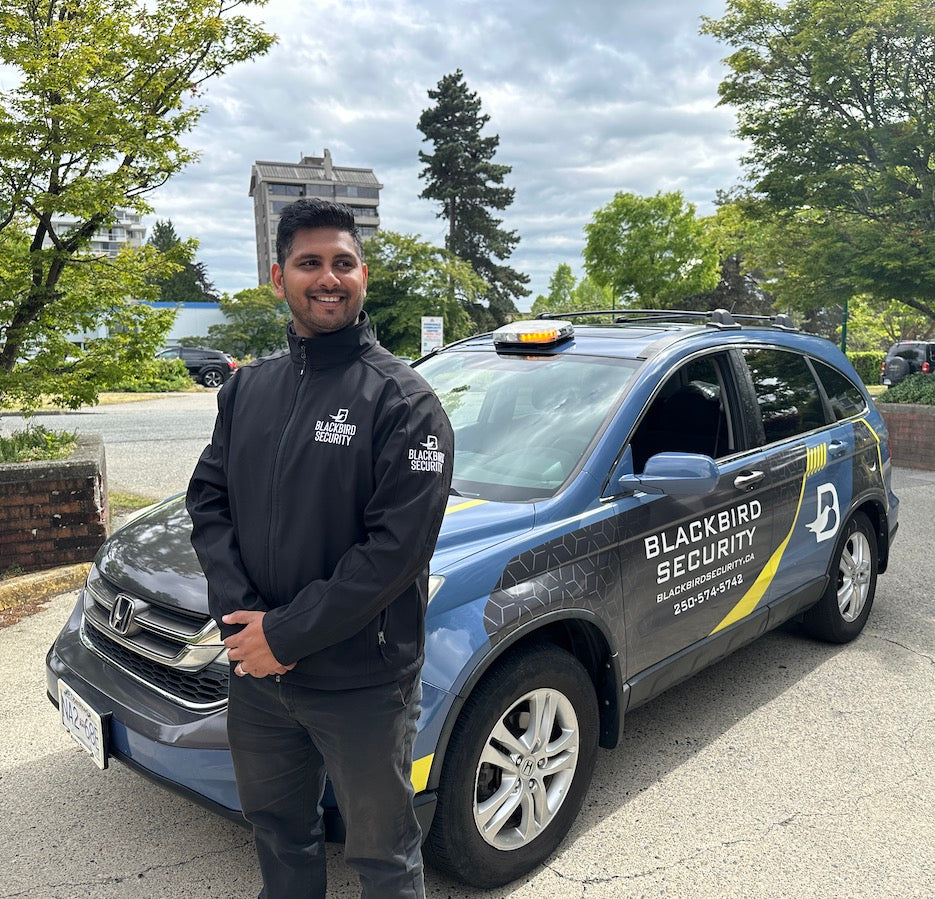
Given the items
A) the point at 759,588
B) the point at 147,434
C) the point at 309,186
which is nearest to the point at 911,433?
the point at 759,588

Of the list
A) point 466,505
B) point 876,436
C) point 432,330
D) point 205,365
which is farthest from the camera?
point 205,365

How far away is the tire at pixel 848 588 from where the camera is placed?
4352 mm

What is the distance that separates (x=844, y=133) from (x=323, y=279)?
40.1 ft

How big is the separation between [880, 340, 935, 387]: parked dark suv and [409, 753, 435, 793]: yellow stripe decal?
2318 cm

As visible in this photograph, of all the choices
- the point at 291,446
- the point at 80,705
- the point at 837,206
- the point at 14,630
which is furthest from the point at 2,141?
the point at 837,206

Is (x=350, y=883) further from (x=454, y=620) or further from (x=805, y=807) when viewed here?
(x=805, y=807)

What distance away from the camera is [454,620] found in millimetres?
2346

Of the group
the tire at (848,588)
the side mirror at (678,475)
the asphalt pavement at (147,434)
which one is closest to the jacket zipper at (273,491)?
the side mirror at (678,475)

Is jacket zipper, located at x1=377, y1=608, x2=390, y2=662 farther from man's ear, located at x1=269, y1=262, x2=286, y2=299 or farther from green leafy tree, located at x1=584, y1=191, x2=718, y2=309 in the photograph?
green leafy tree, located at x1=584, y1=191, x2=718, y2=309

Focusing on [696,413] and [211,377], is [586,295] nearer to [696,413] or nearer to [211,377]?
[211,377]

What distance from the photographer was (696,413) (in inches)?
147

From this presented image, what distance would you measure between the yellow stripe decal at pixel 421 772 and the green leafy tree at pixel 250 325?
1804 inches

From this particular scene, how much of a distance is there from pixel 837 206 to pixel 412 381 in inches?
488

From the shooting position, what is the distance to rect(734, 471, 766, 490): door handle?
11.4 ft
